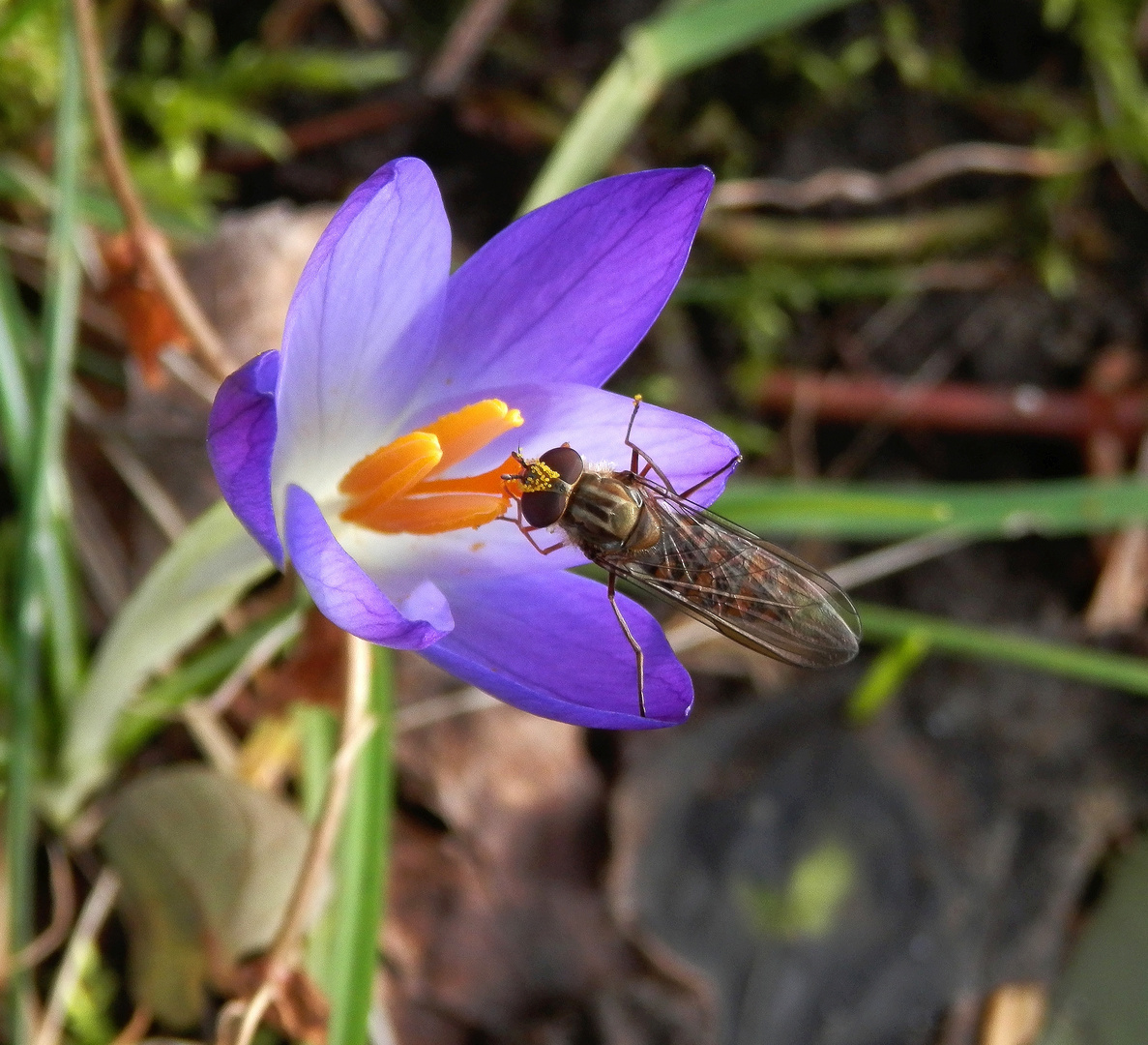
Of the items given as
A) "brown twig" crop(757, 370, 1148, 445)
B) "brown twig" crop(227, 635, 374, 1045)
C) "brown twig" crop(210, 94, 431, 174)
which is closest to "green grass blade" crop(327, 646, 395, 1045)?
"brown twig" crop(227, 635, 374, 1045)

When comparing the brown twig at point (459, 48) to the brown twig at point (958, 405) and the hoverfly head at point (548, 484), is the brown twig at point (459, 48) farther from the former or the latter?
the hoverfly head at point (548, 484)

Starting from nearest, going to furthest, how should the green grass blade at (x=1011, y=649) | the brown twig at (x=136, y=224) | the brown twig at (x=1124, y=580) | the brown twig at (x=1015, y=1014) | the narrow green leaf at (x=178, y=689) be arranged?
the brown twig at (x=136, y=224)
the narrow green leaf at (x=178, y=689)
the green grass blade at (x=1011, y=649)
the brown twig at (x=1015, y=1014)
the brown twig at (x=1124, y=580)

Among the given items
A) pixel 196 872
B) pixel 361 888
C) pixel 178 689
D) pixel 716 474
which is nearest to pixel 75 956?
pixel 196 872

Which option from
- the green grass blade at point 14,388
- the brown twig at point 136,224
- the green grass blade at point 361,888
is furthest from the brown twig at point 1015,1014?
the green grass blade at point 14,388

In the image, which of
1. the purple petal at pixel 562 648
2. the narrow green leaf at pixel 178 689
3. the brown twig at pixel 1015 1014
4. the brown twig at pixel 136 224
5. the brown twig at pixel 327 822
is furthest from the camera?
the brown twig at pixel 1015 1014

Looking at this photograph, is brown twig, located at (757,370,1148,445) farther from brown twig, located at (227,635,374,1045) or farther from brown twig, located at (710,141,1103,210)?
brown twig, located at (227,635,374,1045)

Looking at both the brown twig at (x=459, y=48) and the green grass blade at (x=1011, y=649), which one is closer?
the green grass blade at (x=1011, y=649)
